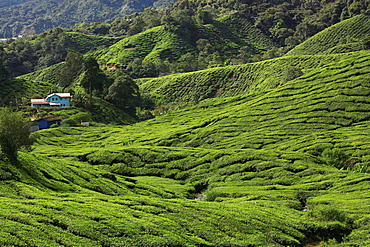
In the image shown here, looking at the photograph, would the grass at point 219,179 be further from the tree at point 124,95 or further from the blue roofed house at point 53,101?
the tree at point 124,95

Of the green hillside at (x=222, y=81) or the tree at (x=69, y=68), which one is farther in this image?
the tree at (x=69, y=68)

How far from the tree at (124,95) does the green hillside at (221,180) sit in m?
A: 40.1

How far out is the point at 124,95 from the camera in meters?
139

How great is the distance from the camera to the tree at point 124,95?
136875mm

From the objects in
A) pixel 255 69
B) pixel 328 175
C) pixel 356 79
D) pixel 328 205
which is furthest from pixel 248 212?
pixel 255 69

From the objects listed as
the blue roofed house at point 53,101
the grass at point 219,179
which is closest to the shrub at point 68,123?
the grass at point 219,179

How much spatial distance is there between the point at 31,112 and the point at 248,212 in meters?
105

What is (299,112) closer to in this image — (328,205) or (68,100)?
(328,205)

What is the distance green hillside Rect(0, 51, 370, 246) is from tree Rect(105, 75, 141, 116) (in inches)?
1579

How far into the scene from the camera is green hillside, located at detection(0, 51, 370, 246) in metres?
25.1

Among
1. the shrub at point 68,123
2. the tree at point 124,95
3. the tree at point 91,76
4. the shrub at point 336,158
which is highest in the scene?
the tree at point 91,76

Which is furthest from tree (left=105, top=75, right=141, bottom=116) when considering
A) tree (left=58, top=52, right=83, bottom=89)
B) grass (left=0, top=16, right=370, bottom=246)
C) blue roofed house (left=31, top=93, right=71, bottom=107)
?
grass (left=0, top=16, right=370, bottom=246)

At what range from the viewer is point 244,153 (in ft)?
188

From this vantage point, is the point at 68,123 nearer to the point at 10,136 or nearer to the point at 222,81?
the point at 222,81
